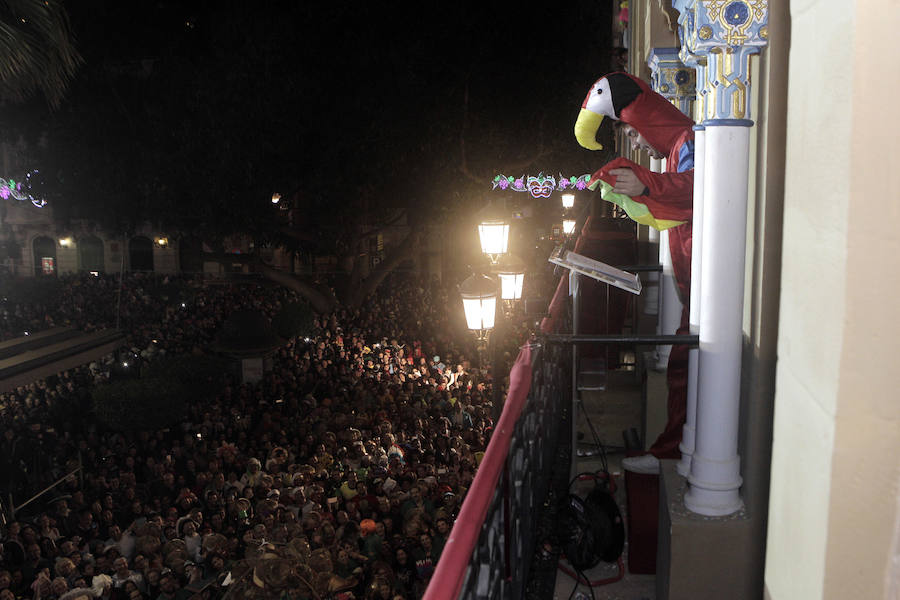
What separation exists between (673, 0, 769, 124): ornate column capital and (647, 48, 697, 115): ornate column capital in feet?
10.8

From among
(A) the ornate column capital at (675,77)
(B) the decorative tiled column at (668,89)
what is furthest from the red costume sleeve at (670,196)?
(A) the ornate column capital at (675,77)

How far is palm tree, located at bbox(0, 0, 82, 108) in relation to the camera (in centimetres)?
807

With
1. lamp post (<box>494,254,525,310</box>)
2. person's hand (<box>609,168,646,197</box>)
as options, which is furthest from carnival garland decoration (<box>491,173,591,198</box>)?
person's hand (<box>609,168,646,197</box>)

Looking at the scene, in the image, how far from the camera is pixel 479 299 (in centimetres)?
763

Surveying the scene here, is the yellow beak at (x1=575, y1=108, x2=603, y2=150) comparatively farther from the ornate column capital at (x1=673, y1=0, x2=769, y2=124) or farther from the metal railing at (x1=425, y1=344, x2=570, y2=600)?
the metal railing at (x1=425, y1=344, x2=570, y2=600)

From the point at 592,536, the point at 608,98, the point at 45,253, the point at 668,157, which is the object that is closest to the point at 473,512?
the point at 592,536

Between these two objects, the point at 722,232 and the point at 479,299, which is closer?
the point at 722,232

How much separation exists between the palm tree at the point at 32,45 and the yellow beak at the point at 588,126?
636cm

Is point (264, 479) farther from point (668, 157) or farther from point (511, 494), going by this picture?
point (668, 157)

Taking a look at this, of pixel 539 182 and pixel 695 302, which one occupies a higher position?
pixel 539 182

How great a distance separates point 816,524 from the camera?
2811mm

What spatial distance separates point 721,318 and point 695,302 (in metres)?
0.84

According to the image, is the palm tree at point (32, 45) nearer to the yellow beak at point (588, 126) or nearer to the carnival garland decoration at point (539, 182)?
the yellow beak at point (588, 126)

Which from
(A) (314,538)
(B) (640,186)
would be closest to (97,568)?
(A) (314,538)
